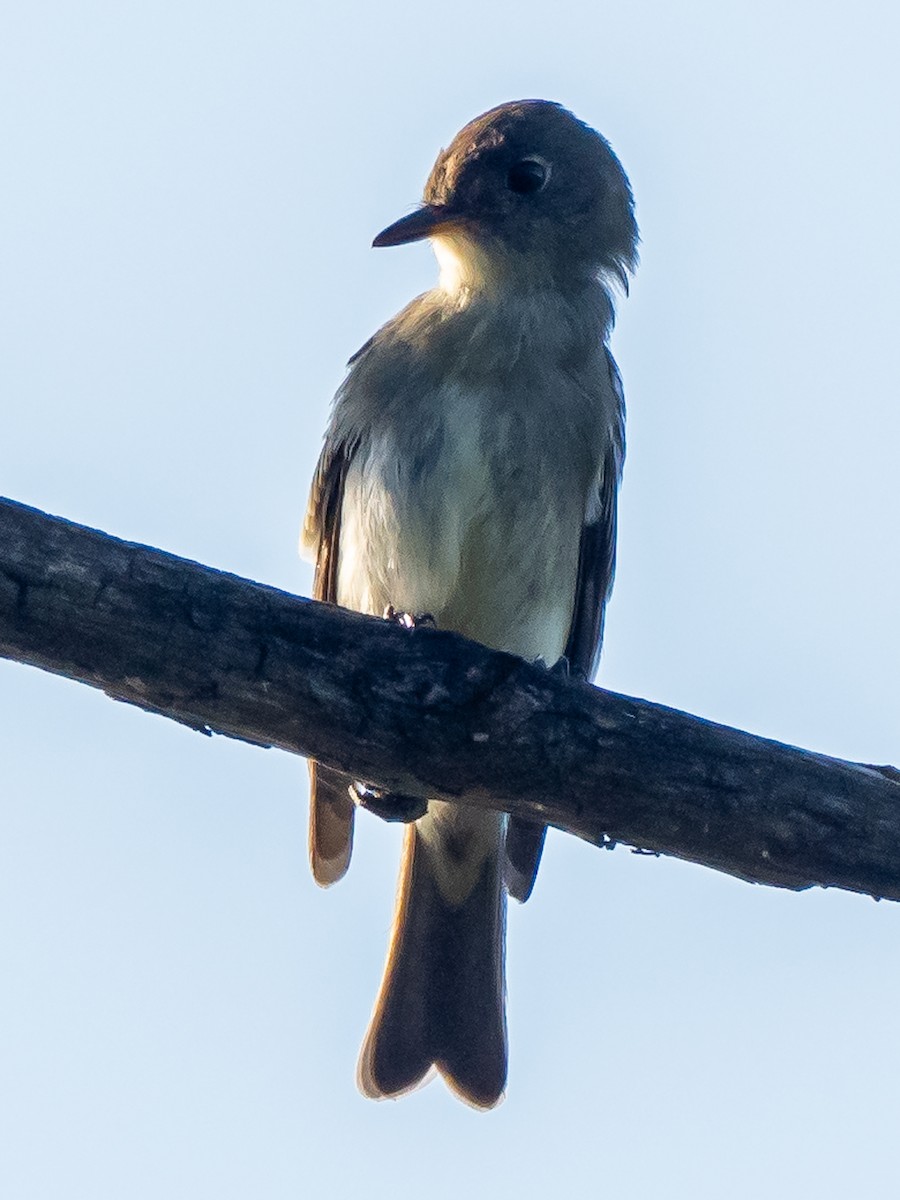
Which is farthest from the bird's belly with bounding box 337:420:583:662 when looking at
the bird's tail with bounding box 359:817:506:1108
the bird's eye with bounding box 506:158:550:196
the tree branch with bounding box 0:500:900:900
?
the tree branch with bounding box 0:500:900:900

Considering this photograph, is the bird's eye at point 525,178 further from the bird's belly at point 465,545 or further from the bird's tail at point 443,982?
the bird's tail at point 443,982

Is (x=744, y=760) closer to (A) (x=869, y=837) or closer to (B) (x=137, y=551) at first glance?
(A) (x=869, y=837)

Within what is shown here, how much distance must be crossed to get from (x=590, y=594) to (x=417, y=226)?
4.51ft

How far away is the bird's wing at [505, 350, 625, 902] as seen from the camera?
564 cm

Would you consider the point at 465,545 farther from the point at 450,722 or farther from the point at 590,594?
the point at 450,722

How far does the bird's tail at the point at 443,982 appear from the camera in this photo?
562 cm

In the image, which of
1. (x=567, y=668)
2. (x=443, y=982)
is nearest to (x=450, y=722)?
(x=567, y=668)

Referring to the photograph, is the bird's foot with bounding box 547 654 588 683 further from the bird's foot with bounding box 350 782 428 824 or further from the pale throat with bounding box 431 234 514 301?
the pale throat with bounding box 431 234 514 301

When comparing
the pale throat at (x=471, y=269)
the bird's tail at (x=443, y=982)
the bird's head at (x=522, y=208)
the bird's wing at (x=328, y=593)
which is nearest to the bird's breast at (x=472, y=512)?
the bird's wing at (x=328, y=593)

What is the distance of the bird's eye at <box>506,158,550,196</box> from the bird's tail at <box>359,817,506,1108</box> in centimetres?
222

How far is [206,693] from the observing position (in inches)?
150

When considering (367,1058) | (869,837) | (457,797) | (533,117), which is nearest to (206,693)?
(457,797)

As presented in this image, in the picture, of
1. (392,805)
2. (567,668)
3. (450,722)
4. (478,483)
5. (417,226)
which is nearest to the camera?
(450,722)

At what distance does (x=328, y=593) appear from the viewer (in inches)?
229
